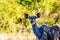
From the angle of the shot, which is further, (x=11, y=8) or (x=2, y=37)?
(x=11, y=8)

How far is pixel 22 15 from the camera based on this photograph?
2641 millimetres

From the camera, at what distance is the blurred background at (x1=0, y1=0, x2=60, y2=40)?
2533 millimetres

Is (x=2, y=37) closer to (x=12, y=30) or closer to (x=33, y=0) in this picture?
(x=12, y=30)

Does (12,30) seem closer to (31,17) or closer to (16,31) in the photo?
(16,31)

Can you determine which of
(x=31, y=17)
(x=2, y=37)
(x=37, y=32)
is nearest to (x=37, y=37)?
(x=37, y=32)

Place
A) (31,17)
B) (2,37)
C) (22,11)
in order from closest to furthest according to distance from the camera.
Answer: (31,17), (2,37), (22,11)

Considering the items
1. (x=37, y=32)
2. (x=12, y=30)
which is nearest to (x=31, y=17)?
(x=37, y=32)

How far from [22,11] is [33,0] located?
206 mm

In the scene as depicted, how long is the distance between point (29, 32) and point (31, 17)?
0.89 ft

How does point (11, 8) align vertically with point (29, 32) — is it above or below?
above

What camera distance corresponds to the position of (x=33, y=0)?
271cm

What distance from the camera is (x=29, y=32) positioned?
2533mm

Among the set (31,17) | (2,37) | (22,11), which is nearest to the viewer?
(31,17)

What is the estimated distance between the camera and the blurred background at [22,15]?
2533 millimetres
